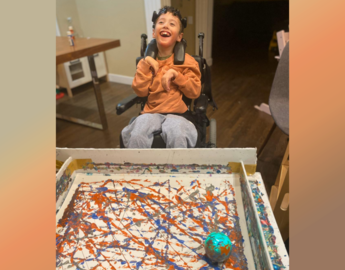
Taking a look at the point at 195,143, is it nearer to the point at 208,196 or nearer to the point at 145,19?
the point at 208,196

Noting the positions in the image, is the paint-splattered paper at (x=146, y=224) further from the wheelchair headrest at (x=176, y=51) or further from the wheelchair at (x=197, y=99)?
the wheelchair headrest at (x=176, y=51)

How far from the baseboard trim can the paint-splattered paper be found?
260cm

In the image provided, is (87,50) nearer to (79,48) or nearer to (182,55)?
(79,48)

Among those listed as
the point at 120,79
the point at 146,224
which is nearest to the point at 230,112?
the point at 120,79

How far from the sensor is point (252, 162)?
0.79 metres

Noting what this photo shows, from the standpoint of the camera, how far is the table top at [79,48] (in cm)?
165

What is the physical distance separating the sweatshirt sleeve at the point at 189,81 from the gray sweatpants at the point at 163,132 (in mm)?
130

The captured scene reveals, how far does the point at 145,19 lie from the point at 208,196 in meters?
2.46
